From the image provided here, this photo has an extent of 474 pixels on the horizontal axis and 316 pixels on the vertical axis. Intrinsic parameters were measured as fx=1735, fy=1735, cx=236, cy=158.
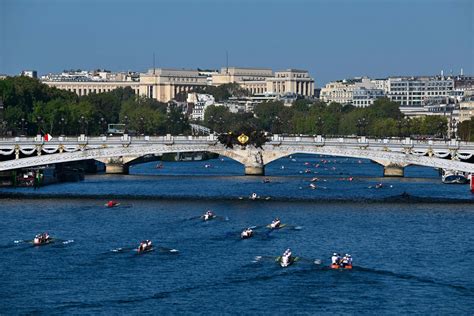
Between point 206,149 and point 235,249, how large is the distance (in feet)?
155

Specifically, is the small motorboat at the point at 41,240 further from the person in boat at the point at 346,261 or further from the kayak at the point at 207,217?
the person in boat at the point at 346,261

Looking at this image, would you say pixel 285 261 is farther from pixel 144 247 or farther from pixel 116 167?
pixel 116 167

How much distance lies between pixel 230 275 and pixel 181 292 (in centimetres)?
459

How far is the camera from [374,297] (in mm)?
69688

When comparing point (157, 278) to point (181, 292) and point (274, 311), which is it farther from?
point (274, 311)

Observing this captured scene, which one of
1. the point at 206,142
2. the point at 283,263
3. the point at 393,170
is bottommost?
the point at 283,263

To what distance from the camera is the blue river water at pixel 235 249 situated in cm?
6881

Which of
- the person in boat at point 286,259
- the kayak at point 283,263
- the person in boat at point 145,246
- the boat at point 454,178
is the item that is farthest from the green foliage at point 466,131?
the person in boat at point 286,259

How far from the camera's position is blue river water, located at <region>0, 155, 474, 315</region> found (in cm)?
6881

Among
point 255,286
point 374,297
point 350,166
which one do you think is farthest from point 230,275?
point 350,166

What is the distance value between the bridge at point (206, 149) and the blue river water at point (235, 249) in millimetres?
2389

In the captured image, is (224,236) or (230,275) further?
(224,236)

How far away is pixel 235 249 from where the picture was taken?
273 ft

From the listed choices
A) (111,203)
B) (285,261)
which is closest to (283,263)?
(285,261)
